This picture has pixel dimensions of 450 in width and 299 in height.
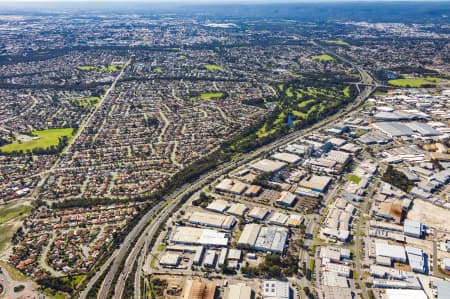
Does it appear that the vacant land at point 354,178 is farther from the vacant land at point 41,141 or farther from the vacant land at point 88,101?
the vacant land at point 88,101

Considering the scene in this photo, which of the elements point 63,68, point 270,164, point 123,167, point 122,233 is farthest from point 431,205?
point 63,68

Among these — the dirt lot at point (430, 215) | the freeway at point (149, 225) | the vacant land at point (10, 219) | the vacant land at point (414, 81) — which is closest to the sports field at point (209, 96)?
the freeway at point (149, 225)

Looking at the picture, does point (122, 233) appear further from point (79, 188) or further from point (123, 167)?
point (123, 167)

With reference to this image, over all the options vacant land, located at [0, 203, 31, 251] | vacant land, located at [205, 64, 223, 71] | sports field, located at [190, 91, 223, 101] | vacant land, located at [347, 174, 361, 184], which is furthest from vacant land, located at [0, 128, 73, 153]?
vacant land, located at [205, 64, 223, 71]

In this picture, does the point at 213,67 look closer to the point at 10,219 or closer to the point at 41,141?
the point at 41,141

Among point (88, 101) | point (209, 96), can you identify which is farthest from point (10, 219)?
point (209, 96)

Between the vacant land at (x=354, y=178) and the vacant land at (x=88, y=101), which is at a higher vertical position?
the vacant land at (x=354, y=178)

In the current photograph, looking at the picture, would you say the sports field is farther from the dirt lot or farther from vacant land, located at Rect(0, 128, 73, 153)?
the dirt lot
